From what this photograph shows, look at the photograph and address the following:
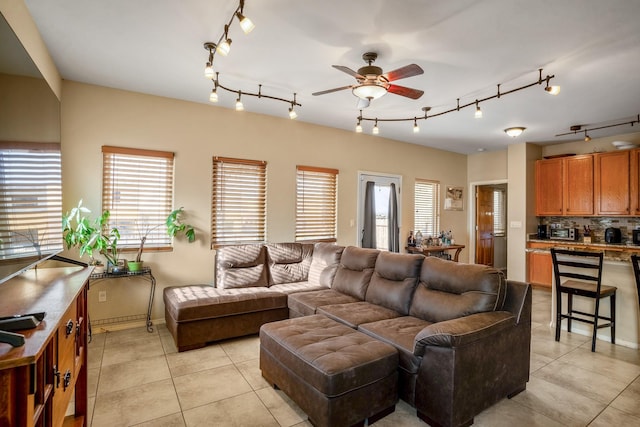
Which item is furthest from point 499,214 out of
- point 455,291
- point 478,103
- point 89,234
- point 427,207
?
point 89,234

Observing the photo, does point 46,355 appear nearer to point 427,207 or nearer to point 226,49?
point 226,49

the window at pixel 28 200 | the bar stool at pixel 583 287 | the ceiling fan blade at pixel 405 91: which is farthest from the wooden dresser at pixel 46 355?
the bar stool at pixel 583 287

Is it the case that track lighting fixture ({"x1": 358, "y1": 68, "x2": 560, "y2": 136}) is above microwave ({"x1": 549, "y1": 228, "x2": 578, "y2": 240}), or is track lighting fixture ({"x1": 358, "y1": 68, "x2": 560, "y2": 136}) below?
above

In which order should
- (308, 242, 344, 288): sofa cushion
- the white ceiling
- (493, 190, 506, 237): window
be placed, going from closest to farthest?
the white ceiling < (308, 242, 344, 288): sofa cushion < (493, 190, 506, 237): window

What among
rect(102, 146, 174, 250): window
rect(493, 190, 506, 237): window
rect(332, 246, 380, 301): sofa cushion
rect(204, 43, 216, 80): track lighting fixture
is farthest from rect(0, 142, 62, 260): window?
rect(493, 190, 506, 237): window

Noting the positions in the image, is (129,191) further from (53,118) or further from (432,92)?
(432,92)

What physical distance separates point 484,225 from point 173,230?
6.75 metres

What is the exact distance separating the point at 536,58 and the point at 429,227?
4.31 meters

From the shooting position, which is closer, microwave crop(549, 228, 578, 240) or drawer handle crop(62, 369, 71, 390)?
drawer handle crop(62, 369, 71, 390)

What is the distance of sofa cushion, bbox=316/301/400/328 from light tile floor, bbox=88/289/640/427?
2.24 feet

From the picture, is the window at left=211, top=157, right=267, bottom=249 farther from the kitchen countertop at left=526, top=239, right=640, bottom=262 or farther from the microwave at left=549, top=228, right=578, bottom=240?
the microwave at left=549, top=228, right=578, bottom=240

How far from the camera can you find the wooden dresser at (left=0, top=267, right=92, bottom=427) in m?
0.90

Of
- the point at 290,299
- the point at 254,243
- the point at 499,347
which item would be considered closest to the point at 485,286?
the point at 499,347

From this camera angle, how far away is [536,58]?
3002 mm
